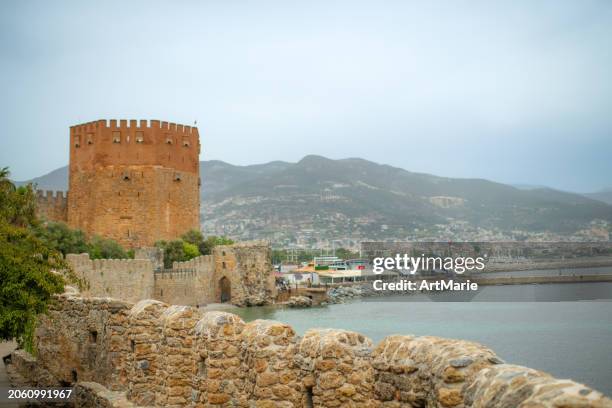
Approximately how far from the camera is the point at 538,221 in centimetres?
8825

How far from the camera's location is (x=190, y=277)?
39.9 m

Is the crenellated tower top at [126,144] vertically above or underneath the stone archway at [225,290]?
above

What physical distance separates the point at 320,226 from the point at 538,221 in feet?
137

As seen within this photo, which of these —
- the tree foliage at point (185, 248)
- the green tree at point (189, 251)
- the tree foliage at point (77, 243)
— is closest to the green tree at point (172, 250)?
the tree foliage at point (185, 248)

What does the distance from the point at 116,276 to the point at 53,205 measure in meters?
13.0

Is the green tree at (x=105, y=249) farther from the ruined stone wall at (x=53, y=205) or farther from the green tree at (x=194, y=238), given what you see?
the green tree at (x=194, y=238)

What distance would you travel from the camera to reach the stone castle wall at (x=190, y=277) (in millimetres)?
31438

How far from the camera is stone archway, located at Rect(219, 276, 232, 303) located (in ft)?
146

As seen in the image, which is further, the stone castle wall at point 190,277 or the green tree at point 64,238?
the green tree at point 64,238

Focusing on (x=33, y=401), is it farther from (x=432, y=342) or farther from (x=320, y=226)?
(x=320, y=226)

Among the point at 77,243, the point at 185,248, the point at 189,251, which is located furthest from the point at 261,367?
the point at 189,251

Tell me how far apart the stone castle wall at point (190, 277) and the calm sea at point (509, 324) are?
193 cm

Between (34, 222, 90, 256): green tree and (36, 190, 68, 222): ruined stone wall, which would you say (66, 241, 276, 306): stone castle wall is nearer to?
(34, 222, 90, 256): green tree

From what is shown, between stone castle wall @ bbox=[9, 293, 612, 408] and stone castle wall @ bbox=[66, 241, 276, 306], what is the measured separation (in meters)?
19.6
